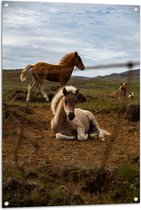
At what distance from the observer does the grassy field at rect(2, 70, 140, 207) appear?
2.34 m

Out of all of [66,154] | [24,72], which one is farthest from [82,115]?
[24,72]

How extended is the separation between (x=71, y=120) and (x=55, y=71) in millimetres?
223

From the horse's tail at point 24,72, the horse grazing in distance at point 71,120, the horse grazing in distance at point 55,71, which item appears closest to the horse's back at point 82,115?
the horse grazing in distance at point 71,120

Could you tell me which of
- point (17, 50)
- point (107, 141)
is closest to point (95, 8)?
point (17, 50)

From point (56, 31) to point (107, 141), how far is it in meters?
0.52

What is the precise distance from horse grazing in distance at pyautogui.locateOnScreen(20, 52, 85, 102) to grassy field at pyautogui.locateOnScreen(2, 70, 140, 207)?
0.08ft

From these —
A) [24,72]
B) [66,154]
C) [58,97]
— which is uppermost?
[24,72]

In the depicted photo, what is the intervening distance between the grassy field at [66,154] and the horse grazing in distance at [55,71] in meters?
0.02

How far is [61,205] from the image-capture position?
2369mm

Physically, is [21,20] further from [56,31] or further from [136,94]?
[136,94]

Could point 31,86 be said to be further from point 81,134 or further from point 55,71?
point 81,134

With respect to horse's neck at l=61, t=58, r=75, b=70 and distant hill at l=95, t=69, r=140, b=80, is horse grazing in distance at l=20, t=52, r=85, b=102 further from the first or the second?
distant hill at l=95, t=69, r=140, b=80

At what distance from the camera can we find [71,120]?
2465 millimetres

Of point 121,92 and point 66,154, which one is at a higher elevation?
point 121,92
